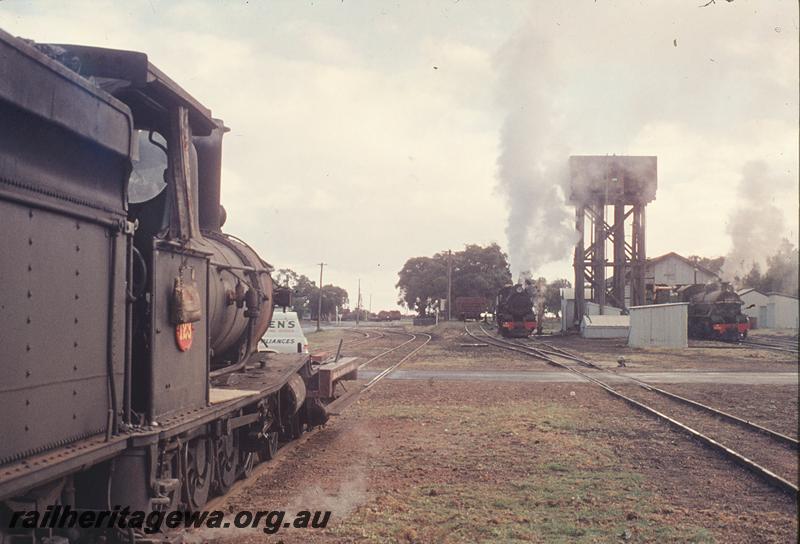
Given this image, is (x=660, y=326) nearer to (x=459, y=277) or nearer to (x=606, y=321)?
(x=606, y=321)

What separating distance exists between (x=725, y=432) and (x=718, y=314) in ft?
108

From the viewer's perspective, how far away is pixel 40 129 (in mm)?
3539

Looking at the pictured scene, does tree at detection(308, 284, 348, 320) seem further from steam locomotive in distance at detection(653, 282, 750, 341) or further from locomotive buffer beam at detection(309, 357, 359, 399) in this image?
locomotive buffer beam at detection(309, 357, 359, 399)

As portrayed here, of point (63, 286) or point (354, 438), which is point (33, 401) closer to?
point (63, 286)

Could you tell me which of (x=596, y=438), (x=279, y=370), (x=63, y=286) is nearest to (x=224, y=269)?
(x=279, y=370)

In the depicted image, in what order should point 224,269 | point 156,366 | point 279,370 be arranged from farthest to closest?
point 279,370 → point 224,269 → point 156,366

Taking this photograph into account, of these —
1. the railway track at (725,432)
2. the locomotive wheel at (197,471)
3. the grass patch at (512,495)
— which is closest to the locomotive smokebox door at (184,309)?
the locomotive wheel at (197,471)

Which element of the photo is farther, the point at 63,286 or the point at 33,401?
the point at 63,286

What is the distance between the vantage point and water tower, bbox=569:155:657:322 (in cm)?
4938

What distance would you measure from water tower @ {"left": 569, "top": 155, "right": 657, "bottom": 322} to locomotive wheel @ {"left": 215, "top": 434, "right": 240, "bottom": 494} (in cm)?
4319

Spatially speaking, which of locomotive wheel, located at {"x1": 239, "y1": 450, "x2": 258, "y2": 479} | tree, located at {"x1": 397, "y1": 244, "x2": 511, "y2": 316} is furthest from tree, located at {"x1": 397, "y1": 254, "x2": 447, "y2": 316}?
locomotive wheel, located at {"x1": 239, "y1": 450, "x2": 258, "y2": 479}

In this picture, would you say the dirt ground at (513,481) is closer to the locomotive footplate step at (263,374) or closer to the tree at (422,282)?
the locomotive footplate step at (263,374)

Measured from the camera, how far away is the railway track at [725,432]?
891cm

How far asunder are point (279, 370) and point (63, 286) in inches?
202
